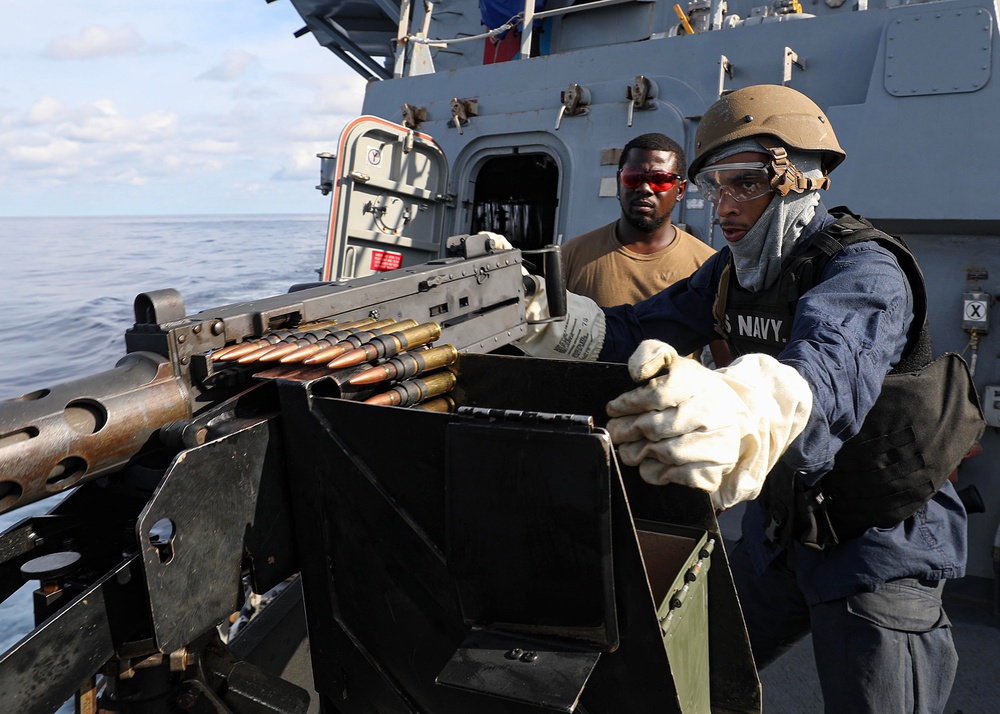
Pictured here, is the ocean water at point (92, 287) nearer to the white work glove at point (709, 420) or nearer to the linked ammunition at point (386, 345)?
the linked ammunition at point (386, 345)

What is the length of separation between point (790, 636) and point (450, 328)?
5.14ft

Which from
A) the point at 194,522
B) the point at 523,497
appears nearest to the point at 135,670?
the point at 194,522

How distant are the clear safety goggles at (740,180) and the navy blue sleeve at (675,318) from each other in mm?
454

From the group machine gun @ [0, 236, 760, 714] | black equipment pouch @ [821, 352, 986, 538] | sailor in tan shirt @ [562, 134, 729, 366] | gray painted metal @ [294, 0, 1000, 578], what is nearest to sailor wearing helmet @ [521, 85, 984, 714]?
black equipment pouch @ [821, 352, 986, 538]

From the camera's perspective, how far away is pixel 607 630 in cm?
135

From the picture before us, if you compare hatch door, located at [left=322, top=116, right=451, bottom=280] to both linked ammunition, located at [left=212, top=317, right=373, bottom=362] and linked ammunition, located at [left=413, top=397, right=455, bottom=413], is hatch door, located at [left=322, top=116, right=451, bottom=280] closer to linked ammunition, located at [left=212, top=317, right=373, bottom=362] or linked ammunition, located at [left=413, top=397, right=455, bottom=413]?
linked ammunition, located at [left=212, top=317, right=373, bottom=362]

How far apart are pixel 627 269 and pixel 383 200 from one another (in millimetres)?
2791

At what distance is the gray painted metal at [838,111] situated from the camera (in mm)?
3877

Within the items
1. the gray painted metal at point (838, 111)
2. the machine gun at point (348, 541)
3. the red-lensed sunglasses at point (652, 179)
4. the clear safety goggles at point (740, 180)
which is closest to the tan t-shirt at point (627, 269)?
the red-lensed sunglasses at point (652, 179)

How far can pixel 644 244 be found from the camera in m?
4.18

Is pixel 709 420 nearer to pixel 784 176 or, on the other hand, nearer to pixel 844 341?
pixel 844 341

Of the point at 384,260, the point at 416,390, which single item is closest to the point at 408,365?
the point at 416,390

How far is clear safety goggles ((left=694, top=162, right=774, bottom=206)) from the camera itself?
7.45ft

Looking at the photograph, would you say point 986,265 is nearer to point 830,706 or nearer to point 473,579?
point 830,706
